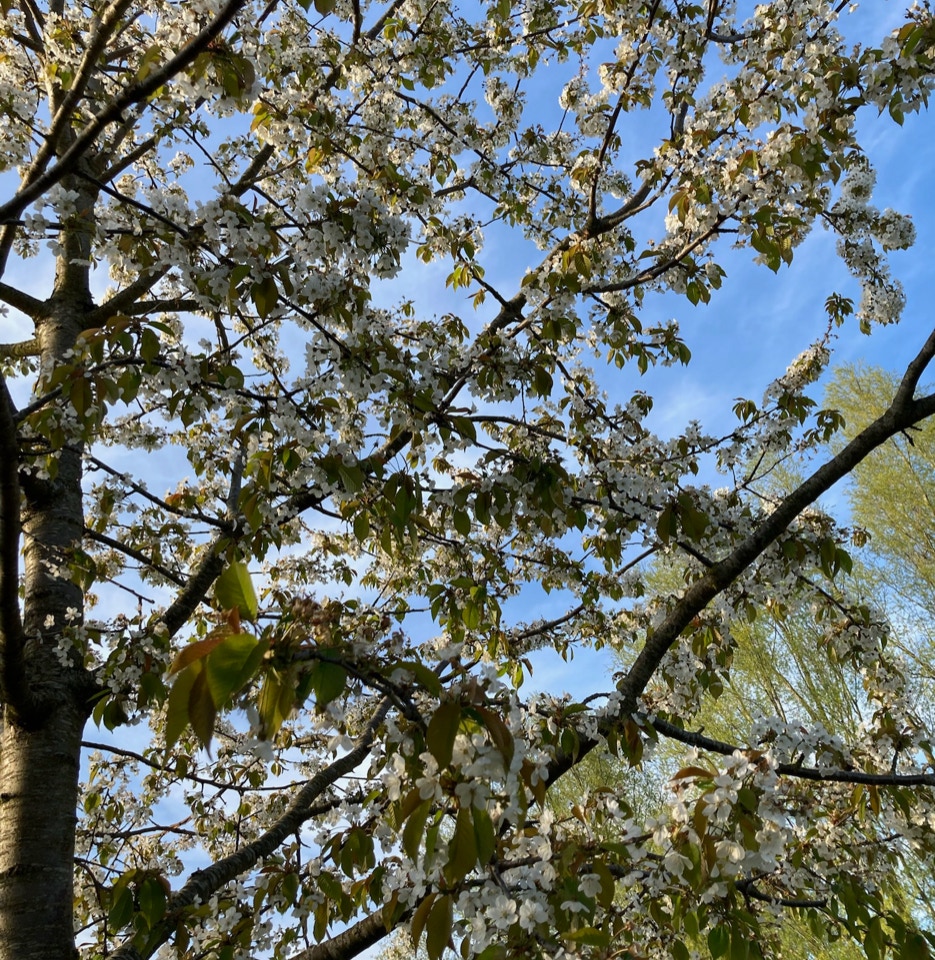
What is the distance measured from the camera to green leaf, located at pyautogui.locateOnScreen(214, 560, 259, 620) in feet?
3.20

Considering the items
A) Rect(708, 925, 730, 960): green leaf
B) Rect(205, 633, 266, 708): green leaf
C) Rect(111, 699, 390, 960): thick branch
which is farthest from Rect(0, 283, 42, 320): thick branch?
Rect(708, 925, 730, 960): green leaf

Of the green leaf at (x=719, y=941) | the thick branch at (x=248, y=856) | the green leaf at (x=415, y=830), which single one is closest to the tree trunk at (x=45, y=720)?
the thick branch at (x=248, y=856)

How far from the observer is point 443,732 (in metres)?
0.96

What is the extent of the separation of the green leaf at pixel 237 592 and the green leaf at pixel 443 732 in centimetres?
29

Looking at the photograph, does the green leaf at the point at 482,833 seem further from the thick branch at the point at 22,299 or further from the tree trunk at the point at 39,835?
the thick branch at the point at 22,299

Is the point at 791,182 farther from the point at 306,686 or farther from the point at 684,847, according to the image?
the point at 306,686

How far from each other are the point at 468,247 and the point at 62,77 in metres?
1.85

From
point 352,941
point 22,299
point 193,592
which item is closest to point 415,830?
point 352,941

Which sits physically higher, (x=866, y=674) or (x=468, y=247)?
(x=468, y=247)

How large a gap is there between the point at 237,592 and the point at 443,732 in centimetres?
34

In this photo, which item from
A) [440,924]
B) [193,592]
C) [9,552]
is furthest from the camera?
[193,592]

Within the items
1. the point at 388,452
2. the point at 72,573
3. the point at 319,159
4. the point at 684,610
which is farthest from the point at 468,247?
the point at 72,573

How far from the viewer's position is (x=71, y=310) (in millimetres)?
3768

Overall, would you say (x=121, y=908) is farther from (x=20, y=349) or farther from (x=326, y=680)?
(x=20, y=349)
